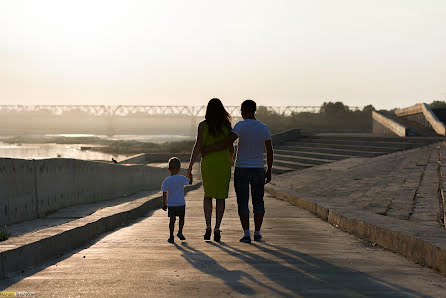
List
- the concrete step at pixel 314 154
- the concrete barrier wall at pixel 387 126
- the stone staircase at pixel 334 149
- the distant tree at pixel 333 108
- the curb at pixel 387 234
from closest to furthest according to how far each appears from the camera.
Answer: the curb at pixel 387 234
the stone staircase at pixel 334 149
the concrete step at pixel 314 154
the concrete barrier wall at pixel 387 126
the distant tree at pixel 333 108

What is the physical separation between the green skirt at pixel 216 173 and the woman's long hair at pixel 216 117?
0.87ft

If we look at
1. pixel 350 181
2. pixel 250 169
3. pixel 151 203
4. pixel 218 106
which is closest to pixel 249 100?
pixel 218 106

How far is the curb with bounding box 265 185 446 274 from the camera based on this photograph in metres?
4.96

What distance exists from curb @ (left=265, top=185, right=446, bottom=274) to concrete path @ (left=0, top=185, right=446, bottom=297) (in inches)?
4.4

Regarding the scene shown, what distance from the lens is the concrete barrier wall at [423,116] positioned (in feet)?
84.0

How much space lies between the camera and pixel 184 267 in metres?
4.72

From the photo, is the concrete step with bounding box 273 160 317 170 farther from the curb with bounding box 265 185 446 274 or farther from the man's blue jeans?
the man's blue jeans

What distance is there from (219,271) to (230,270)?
0.32ft

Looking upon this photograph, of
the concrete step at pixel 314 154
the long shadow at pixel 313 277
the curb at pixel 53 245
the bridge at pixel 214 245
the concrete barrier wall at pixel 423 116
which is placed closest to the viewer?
the long shadow at pixel 313 277

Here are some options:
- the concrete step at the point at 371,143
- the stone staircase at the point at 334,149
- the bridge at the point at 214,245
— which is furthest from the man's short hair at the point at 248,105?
the concrete step at the point at 371,143

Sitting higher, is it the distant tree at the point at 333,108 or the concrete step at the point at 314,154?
the distant tree at the point at 333,108

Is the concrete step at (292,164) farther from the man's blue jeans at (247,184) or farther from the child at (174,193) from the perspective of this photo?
A: the child at (174,193)

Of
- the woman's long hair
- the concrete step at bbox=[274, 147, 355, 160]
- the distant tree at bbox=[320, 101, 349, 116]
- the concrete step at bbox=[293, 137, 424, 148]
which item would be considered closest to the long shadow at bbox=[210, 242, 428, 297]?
the woman's long hair

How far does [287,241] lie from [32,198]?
12.7 ft
